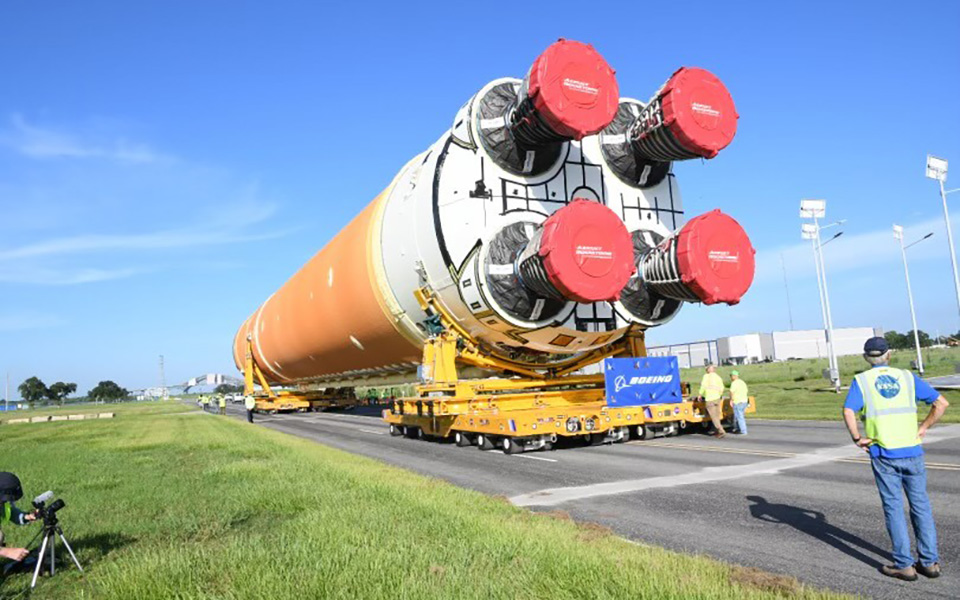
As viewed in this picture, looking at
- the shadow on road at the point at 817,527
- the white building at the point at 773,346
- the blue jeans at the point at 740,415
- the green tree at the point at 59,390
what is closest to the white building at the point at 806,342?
→ the white building at the point at 773,346

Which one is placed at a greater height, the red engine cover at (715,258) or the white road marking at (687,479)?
the red engine cover at (715,258)

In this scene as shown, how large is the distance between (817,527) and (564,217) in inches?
237

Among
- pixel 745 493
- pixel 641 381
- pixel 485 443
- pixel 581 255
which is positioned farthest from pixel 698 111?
pixel 485 443

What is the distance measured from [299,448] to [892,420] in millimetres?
12008

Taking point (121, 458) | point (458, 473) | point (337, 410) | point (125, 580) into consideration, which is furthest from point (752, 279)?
point (337, 410)

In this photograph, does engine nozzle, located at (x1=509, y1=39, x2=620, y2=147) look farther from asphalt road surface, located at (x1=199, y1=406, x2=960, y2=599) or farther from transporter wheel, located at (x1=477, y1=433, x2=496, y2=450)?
transporter wheel, located at (x1=477, y1=433, x2=496, y2=450)

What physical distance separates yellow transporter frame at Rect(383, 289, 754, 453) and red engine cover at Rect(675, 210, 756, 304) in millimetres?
2851

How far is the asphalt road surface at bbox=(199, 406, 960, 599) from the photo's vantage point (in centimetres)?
497

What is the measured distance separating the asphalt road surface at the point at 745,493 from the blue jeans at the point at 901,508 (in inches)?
7.1

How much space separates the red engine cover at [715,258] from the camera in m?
11.2

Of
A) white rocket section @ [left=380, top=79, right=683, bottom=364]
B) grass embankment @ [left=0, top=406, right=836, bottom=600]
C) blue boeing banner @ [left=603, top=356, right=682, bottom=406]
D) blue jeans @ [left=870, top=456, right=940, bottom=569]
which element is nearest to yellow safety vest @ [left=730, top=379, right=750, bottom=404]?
blue boeing banner @ [left=603, top=356, right=682, bottom=406]

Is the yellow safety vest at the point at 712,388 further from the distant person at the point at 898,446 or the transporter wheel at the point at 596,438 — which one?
the distant person at the point at 898,446

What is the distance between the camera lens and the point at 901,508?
456 cm

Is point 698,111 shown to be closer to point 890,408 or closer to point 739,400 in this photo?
point 739,400
